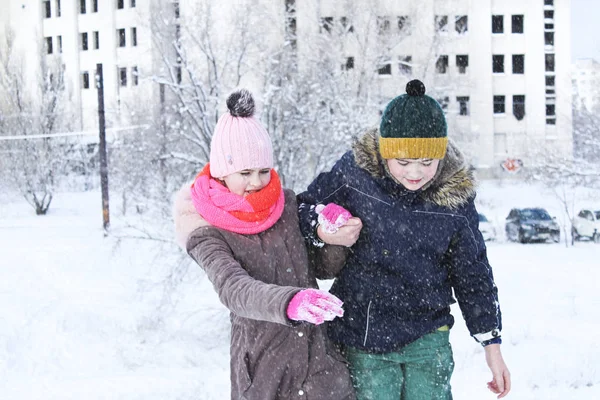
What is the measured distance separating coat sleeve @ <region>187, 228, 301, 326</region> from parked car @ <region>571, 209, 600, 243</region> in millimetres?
20716

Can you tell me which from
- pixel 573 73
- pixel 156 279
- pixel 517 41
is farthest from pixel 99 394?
pixel 517 41

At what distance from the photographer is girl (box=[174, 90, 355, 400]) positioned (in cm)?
241

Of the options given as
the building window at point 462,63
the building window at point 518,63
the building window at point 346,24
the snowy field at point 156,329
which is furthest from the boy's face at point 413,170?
the building window at point 518,63

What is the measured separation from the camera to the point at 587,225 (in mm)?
22016

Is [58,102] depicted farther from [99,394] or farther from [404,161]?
[404,161]

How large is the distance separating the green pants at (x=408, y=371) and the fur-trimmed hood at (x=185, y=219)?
73cm

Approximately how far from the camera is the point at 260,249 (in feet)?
7.97

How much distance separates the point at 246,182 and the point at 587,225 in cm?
2139

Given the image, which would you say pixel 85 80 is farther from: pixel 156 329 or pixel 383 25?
pixel 156 329

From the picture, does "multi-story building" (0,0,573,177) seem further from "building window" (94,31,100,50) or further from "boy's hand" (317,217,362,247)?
"boy's hand" (317,217,362,247)

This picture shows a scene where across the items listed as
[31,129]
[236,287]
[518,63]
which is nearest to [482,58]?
[518,63]

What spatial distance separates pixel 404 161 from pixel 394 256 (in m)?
0.33

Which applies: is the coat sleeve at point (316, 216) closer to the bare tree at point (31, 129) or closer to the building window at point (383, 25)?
the building window at point (383, 25)

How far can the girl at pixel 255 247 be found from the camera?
94.9 inches
